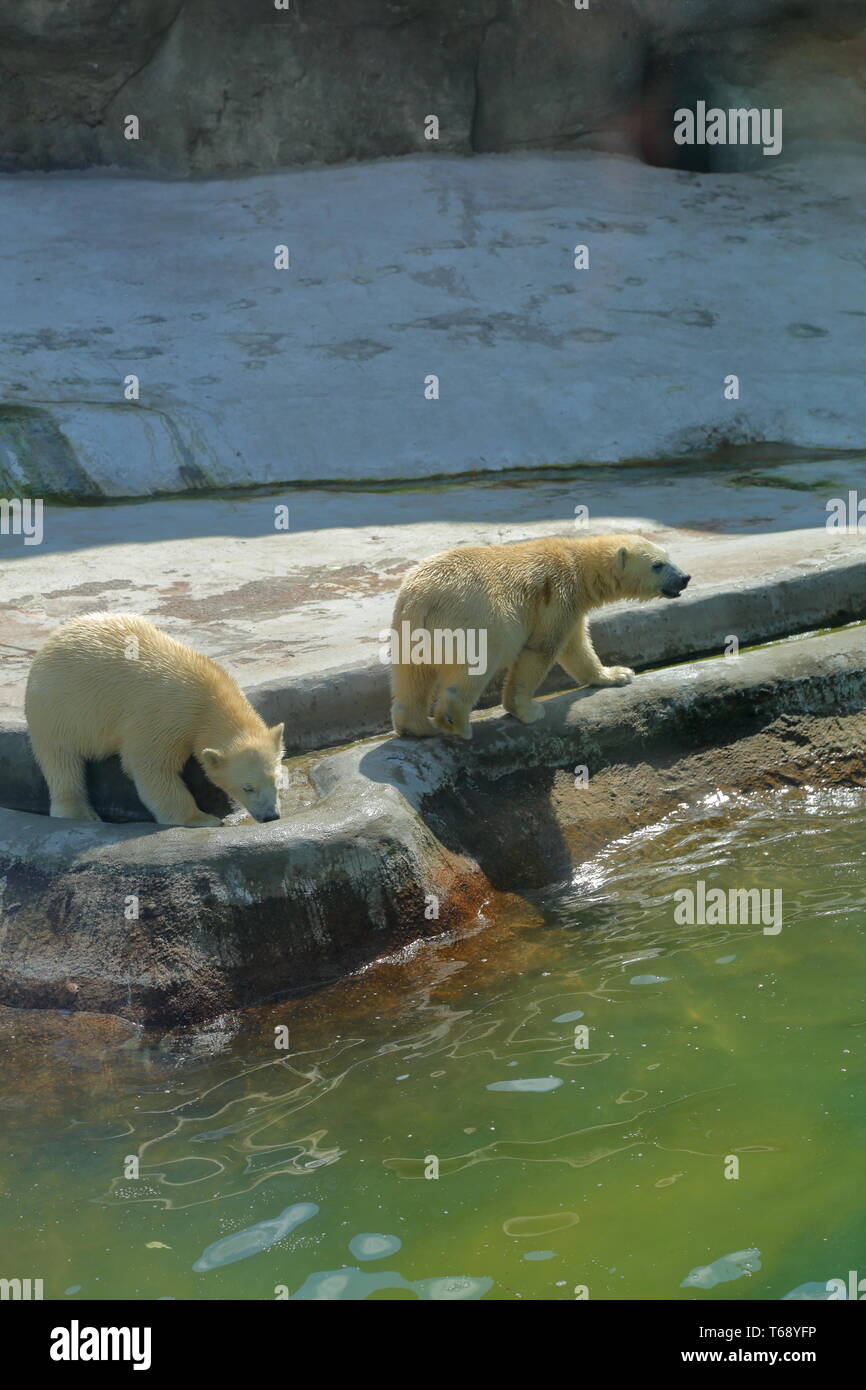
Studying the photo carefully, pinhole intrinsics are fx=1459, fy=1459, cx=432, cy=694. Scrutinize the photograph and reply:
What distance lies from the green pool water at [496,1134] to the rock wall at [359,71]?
389 inches

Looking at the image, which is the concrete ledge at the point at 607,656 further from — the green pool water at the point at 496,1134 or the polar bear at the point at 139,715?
the green pool water at the point at 496,1134

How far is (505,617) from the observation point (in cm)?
462

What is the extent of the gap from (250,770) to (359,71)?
984 cm

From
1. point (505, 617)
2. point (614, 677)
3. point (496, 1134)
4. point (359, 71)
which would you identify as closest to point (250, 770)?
point (505, 617)

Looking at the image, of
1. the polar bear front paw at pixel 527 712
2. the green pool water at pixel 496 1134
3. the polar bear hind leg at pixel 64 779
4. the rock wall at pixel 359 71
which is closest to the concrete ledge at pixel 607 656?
the polar bear hind leg at pixel 64 779

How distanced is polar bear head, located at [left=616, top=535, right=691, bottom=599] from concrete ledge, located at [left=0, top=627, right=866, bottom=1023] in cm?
35

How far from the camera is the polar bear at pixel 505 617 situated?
4.53 metres

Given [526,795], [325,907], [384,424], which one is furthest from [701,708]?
[384,424]

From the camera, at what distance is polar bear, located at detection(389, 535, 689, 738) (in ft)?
14.9

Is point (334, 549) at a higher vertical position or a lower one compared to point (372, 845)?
higher

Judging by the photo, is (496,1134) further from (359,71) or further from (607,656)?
(359,71)

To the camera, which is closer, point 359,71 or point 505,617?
point 505,617

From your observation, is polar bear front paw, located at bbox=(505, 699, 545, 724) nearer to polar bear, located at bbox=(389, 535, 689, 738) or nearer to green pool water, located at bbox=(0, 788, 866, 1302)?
polar bear, located at bbox=(389, 535, 689, 738)

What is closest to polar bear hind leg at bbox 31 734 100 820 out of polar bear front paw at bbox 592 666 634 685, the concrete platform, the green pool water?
the concrete platform
